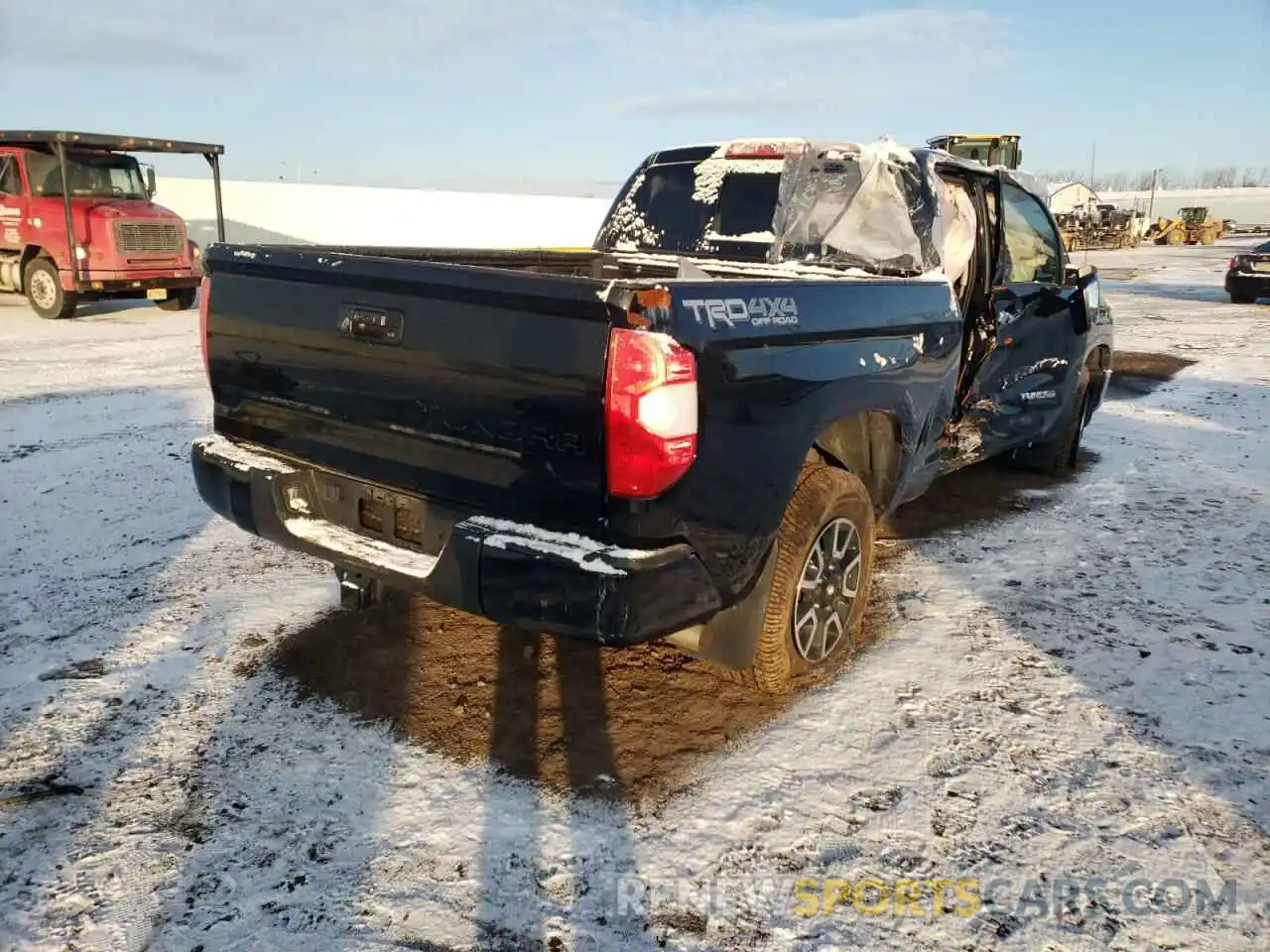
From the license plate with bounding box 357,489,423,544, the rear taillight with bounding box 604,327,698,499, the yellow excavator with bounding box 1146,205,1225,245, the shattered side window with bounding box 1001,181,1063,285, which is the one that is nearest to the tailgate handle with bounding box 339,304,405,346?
the license plate with bounding box 357,489,423,544

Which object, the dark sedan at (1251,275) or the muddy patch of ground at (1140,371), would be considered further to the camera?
the dark sedan at (1251,275)

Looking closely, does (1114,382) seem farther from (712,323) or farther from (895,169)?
(712,323)

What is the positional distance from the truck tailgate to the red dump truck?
12503mm

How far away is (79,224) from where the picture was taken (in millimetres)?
13648

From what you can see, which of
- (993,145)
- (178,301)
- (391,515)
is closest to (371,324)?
(391,515)

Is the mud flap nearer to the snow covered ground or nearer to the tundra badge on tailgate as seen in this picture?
the snow covered ground

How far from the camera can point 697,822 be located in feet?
8.73

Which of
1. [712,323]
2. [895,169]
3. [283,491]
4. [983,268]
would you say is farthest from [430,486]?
[983,268]

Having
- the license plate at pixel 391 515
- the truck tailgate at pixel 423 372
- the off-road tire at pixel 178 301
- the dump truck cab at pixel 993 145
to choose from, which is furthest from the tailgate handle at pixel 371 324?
the dump truck cab at pixel 993 145

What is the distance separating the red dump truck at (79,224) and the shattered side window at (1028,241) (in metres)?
12.8

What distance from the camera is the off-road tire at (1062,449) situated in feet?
20.9

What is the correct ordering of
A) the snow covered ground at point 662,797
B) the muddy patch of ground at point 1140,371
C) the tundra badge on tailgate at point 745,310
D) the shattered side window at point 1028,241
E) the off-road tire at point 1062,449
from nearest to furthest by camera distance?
the snow covered ground at point 662,797, the tundra badge on tailgate at point 745,310, the shattered side window at point 1028,241, the off-road tire at point 1062,449, the muddy patch of ground at point 1140,371

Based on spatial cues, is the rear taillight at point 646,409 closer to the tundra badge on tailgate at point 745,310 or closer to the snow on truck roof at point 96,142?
the tundra badge on tailgate at point 745,310

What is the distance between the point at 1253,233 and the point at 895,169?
7119 cm
